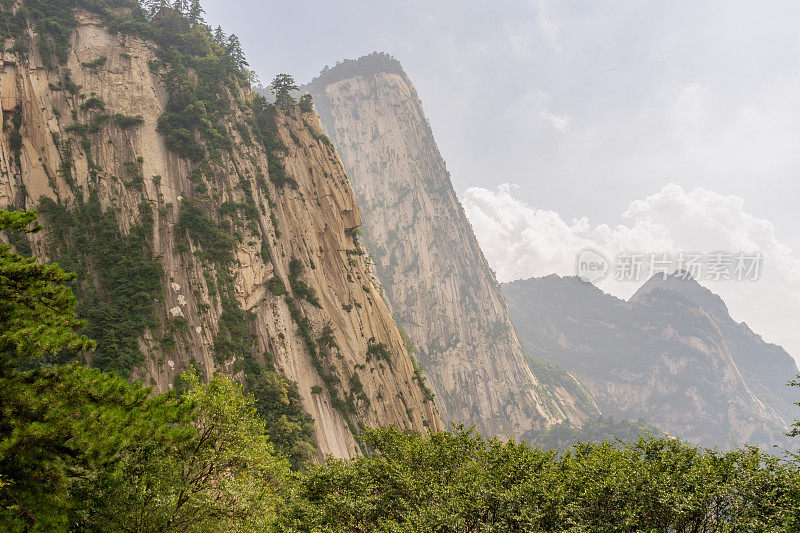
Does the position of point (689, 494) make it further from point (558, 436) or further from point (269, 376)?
point (558, 436)

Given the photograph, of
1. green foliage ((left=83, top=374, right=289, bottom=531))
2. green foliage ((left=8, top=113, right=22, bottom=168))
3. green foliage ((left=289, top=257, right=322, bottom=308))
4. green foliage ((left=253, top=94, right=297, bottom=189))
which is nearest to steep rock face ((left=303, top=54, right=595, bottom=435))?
green foliage ((left=289, top=257, right=322, bottom=308))

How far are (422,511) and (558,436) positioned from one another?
11695 cm

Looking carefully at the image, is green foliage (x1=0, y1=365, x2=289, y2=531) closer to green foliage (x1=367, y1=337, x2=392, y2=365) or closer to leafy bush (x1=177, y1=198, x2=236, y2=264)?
leafy bush (x1=177, y1=198, x2=236, y2=264)

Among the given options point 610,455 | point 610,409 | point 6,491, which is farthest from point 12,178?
point 610,409

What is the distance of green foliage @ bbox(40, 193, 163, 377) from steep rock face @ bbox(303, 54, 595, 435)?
86809mm

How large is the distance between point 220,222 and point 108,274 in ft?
42.6

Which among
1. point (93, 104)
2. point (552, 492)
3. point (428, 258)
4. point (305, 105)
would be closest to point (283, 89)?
point (305, 105)

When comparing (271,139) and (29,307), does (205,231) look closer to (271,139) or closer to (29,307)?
(271,139)

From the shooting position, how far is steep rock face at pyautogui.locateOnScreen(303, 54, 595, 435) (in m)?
117

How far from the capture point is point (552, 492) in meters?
14.6

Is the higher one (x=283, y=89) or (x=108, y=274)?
(x=283, y=89)

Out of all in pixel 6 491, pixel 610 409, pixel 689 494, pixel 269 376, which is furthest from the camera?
pixel 610 409

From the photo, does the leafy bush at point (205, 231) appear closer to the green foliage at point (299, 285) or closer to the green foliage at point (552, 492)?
the green foliage at point (299, 285)

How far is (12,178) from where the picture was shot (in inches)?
1259
